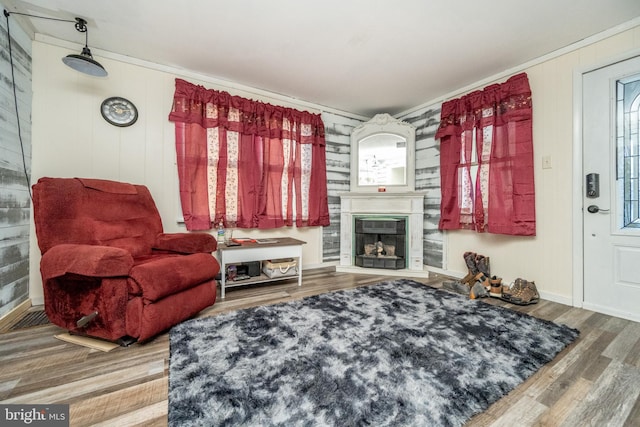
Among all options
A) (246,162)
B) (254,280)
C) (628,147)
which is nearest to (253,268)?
(254,280)

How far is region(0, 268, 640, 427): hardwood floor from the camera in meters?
1.06

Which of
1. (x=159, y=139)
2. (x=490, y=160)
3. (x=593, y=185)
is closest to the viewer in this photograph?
(x=593, y=185)

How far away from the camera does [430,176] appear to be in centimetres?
351

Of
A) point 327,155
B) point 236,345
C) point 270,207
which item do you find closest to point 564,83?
point 327,155

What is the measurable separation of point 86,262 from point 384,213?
2.98 metres

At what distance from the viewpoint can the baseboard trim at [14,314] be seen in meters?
1.79

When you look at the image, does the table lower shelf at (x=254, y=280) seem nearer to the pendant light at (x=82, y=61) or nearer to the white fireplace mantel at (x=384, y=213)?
the white fireplace mantel at (x=384, y=213)

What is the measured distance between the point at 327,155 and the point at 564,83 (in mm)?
2530

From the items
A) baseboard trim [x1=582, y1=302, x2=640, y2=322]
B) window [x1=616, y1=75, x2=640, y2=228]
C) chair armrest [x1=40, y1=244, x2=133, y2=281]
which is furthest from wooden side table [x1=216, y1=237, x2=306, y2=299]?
window [x1=616, y1=75, x2=640, y2=228]

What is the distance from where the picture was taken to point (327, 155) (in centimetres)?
371

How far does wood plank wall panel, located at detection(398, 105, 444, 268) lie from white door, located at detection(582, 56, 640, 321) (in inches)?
54.9

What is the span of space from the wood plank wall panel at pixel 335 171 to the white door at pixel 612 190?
2501 mm

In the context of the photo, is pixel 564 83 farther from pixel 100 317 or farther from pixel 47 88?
pixel 47 88
